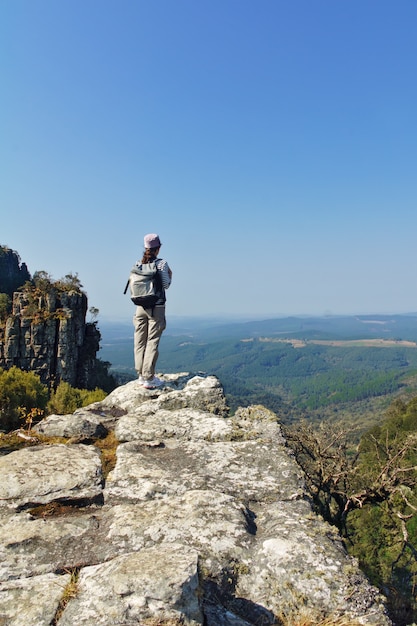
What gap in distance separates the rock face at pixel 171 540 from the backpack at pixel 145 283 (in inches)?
144

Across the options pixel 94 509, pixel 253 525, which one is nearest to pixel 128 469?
pixel 94 509

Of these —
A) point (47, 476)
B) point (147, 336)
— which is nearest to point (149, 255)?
point (147, 336)

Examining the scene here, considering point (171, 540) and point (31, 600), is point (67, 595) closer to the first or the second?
point (31, 600)

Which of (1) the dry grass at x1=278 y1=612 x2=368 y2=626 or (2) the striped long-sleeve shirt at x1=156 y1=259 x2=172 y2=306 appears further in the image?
(2) the striped long-sleeve shirt at x1=156 y1=259 x2=172 y2=306

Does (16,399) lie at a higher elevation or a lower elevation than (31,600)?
higher

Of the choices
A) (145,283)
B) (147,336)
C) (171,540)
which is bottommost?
(171,540)

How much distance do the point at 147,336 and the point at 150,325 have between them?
1.37 ft

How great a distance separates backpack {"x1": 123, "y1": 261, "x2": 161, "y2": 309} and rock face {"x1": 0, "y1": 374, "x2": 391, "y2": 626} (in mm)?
3653

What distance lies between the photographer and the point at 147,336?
10.2m

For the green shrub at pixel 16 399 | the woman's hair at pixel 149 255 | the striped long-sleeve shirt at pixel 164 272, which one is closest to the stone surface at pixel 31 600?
the green shrub at pixel 16 399

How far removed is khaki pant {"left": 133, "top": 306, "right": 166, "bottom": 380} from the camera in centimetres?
978

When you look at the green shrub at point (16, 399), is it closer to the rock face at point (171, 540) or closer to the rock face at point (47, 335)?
the rock face at point (171, 540)

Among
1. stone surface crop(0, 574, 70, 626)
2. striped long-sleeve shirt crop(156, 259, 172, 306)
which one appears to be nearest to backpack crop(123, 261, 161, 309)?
striped long-sleeve shirt crop(156, 259, 172, 306)

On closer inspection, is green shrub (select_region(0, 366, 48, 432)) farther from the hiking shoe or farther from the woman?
the woman
